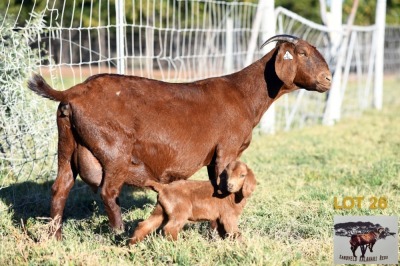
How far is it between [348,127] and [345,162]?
3.36 m

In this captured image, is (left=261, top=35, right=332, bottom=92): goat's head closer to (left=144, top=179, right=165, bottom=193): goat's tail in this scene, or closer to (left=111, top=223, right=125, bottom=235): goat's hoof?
(left=144, top=179, right=165, bottom=193): goat's tail

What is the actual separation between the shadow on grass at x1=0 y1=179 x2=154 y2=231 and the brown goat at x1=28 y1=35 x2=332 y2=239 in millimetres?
881

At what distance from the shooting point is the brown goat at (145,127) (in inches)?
195

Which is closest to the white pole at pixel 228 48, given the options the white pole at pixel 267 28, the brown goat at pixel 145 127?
the white pole at pixel 267 28

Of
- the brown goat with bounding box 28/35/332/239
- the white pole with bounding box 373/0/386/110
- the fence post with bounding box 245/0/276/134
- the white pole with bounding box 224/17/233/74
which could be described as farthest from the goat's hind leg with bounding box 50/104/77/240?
the white pole with bounding box 373/0/386/110

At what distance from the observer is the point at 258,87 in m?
5.77

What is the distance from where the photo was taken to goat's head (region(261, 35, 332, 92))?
18.4 ft

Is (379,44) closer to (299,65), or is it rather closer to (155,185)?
(299,65)

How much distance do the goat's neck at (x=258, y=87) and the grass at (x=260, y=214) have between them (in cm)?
101

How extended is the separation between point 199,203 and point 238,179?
0.35 meters

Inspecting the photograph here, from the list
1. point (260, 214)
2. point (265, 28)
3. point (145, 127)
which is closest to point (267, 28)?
point (265, 28)

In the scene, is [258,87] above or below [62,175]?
above

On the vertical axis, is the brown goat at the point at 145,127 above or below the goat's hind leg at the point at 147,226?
above

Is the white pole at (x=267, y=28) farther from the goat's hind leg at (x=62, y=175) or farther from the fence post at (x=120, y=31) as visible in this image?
the goat's hind leg at (x=62, y=175)
